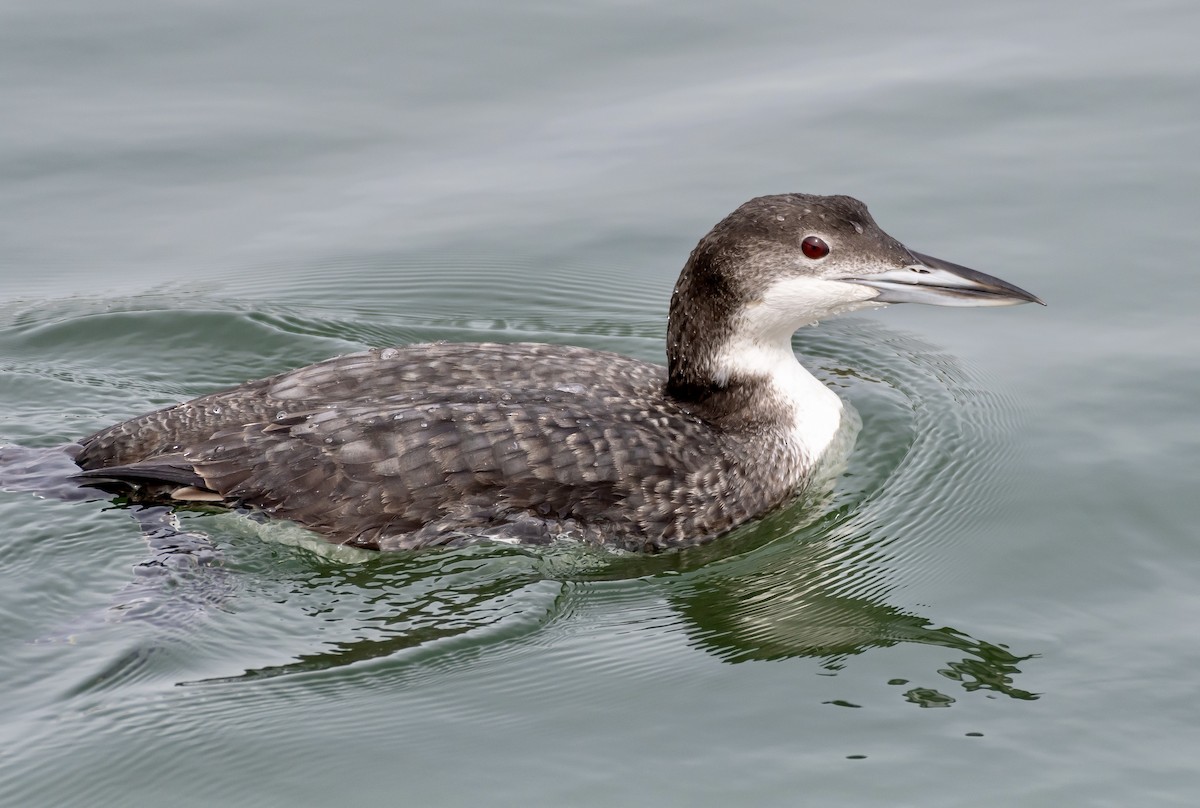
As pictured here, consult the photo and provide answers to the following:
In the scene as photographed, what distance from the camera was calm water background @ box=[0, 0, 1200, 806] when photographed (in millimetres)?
5223

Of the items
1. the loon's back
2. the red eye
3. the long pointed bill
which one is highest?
the red eye

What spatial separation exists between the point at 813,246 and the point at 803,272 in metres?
0.11

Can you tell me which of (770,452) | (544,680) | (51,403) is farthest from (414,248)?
(544,680)

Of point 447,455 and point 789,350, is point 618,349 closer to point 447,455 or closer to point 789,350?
point 789,350

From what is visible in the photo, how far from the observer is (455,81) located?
1020 centimetres

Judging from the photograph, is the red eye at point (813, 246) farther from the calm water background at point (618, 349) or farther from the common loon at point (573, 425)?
the calm water background at point (618, 349)

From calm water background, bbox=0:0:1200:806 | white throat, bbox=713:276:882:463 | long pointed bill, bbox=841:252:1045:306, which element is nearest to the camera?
calm water background, bbox=0:0:1200:806

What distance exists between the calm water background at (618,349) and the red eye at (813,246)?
1.07 metres

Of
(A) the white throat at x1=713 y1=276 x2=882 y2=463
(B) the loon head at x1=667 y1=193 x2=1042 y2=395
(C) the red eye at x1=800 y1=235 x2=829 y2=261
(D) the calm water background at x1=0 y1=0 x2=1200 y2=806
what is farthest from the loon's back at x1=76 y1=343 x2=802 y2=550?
(C) the red eye at x1=800 y1=235 x2=829 y2=261

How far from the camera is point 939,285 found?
658 cm

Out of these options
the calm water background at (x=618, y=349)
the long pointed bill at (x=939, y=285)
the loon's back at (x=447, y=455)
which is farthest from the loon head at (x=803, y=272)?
the calm water background at (x=618, y=349)

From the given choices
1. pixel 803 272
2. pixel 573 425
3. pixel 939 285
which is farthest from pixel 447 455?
pixel 939 285

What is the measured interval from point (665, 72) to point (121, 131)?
3.26 metres

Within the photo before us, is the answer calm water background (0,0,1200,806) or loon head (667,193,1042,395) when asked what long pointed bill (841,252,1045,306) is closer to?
loon head (667,193,1042,395)
